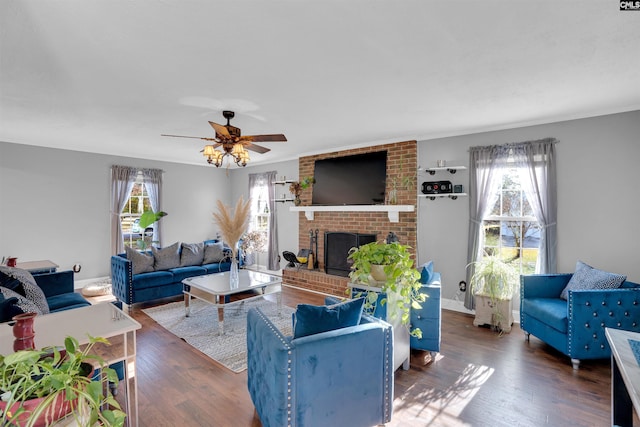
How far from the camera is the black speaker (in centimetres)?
430

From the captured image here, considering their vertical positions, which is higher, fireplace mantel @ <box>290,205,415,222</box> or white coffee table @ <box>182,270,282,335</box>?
fireplace mantel @ <box>290,205,415,222</box>

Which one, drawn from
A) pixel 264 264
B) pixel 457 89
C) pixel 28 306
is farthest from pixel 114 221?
pixel 457 89

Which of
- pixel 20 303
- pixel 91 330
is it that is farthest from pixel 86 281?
pixel 91 330

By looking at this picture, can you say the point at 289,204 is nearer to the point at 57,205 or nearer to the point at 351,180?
the point at 351,180

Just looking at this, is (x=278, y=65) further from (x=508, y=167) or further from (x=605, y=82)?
(x=508, y=167)

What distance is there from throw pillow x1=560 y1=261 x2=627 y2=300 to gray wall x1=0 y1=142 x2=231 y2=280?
275 inches

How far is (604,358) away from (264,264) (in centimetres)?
566

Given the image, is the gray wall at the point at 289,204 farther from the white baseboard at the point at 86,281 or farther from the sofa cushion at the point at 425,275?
the sofa cushion at the point at 425,275

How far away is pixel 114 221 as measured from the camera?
5.89 metres

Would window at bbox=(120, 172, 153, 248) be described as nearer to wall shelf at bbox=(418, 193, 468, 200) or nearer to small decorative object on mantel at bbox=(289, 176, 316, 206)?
small decorative object on mantel at bbox=(289, 176, 316, 206)

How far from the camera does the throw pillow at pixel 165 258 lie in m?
4.91

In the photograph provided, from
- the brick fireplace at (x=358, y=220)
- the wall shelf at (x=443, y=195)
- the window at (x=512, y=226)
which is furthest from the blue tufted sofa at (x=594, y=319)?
the brick fireplace at (x=358, y=220)

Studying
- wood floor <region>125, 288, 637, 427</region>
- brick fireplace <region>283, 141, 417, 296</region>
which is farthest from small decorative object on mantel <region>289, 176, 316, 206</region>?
wood floor <region>125, 288, 637, 427</region>

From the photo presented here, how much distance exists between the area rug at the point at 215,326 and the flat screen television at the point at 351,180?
2.04m
